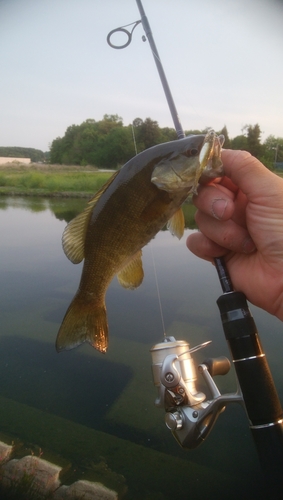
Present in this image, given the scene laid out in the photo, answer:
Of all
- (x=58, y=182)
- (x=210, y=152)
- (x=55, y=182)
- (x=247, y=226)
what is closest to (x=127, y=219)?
(x=210, y=152)

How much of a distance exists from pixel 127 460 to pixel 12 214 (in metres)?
14.2

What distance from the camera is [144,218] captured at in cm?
148

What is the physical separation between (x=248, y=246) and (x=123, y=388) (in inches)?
124

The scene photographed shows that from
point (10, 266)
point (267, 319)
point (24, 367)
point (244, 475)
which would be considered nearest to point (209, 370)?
point (244, 475)

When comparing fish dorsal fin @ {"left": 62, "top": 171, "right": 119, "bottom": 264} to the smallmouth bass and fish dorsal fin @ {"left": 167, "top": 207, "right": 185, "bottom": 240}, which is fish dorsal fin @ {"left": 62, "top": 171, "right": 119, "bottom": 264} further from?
fish dorsal fin @ {"left": 167, "top": 207, "right": 185, "bottom": 240}

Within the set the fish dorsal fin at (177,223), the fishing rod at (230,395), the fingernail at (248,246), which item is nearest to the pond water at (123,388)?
the fishing rod at (230,395)

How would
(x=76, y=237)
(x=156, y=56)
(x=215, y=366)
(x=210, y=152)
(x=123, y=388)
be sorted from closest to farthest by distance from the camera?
(x=210, y=152), (x=76, y=237), (x=215, y=366), (x=156, y=56), (x=123, y=388)

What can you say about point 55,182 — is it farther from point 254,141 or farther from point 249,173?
point 249,173

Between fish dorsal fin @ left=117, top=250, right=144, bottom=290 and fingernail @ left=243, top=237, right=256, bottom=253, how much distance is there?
55 centimetres

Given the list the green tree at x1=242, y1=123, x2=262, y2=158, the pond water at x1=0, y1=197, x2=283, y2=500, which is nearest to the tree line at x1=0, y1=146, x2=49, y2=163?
the green tree at x1=242, y1=123, x2=262, y2=158

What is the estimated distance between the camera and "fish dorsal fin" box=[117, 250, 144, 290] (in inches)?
66.7

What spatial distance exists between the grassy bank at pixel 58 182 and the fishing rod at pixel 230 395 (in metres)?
11.1

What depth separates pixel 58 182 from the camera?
2081 cm

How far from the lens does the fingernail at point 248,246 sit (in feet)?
5.95
